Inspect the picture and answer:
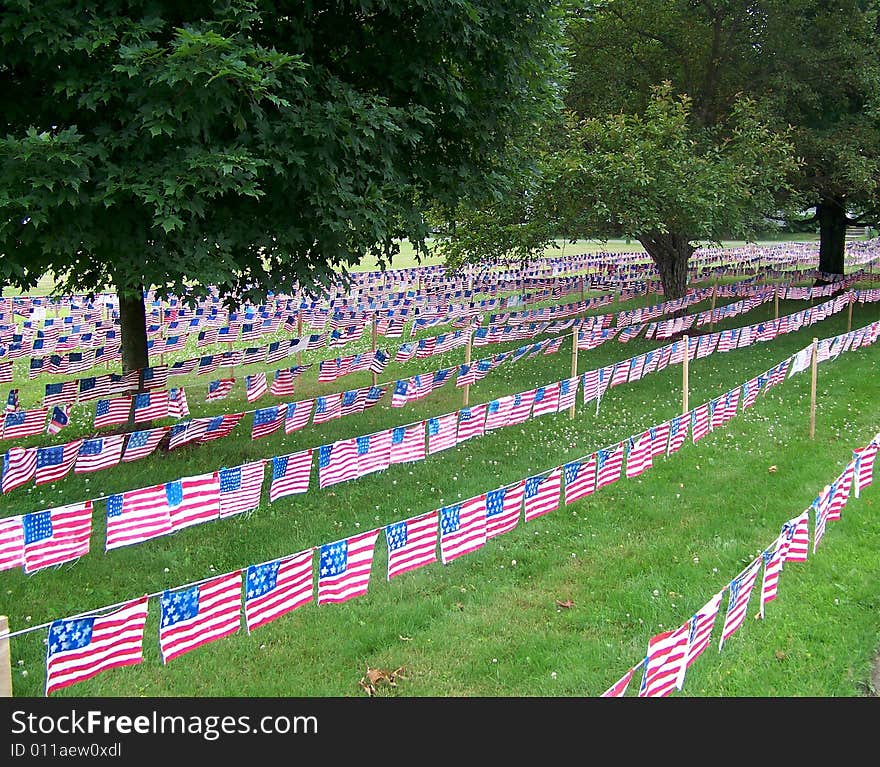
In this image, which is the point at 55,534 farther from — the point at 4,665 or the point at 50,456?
the point at 50,456

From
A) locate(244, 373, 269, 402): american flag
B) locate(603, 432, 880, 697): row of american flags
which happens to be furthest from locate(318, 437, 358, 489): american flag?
locate(244, 373, 269, 402): american flag

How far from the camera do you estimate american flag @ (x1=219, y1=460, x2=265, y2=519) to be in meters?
8.19

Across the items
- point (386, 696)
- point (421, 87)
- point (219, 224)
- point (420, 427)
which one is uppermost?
point (421, 87)

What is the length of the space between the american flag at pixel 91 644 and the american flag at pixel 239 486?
2677 mm

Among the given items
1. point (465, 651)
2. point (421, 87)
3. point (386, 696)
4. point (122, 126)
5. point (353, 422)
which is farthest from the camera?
point (353, 422)

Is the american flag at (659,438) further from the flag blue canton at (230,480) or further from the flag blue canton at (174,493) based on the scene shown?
the flag blue canton at (174,493)

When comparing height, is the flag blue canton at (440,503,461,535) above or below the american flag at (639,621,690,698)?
above

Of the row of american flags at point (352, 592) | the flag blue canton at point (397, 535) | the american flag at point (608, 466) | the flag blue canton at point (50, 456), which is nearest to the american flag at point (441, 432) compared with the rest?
the row of american flags at point (352, 592)

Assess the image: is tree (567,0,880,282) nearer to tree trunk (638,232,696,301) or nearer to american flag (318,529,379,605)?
tree trunk (638,232,696,301)

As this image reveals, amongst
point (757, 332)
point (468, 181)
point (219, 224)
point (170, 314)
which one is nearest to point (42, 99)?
point (219, 224)

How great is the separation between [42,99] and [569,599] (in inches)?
280

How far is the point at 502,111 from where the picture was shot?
414 inches

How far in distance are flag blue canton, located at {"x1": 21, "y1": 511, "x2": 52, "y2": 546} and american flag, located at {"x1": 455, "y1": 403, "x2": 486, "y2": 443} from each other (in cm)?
506

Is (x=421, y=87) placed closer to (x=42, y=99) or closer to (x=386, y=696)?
(x=42, y=99)
